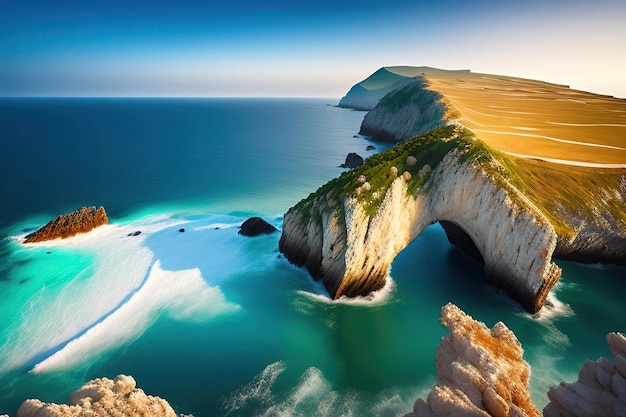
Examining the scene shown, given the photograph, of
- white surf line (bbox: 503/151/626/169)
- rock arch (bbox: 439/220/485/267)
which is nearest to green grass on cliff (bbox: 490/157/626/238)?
white surf line (bbox: 503/151/626/169)

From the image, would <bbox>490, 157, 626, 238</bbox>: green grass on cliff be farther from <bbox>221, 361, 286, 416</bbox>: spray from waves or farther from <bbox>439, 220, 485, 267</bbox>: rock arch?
<bbox>221, 361, 286, 416</bbox>: spray from waves

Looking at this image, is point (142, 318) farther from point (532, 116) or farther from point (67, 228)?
point (532, 116)

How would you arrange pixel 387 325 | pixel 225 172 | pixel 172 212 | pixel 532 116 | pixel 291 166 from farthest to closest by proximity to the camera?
pixel 291 166
pixel 225 172
pixel 532 116
pixel 172 212
pixel 387 325

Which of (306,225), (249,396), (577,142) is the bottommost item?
(249,396)

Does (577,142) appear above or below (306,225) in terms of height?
above

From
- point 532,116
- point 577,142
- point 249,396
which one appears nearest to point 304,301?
point 249,396

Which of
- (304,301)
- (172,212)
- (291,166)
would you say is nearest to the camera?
(304,301)

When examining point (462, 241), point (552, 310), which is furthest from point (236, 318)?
point (552, 310)
